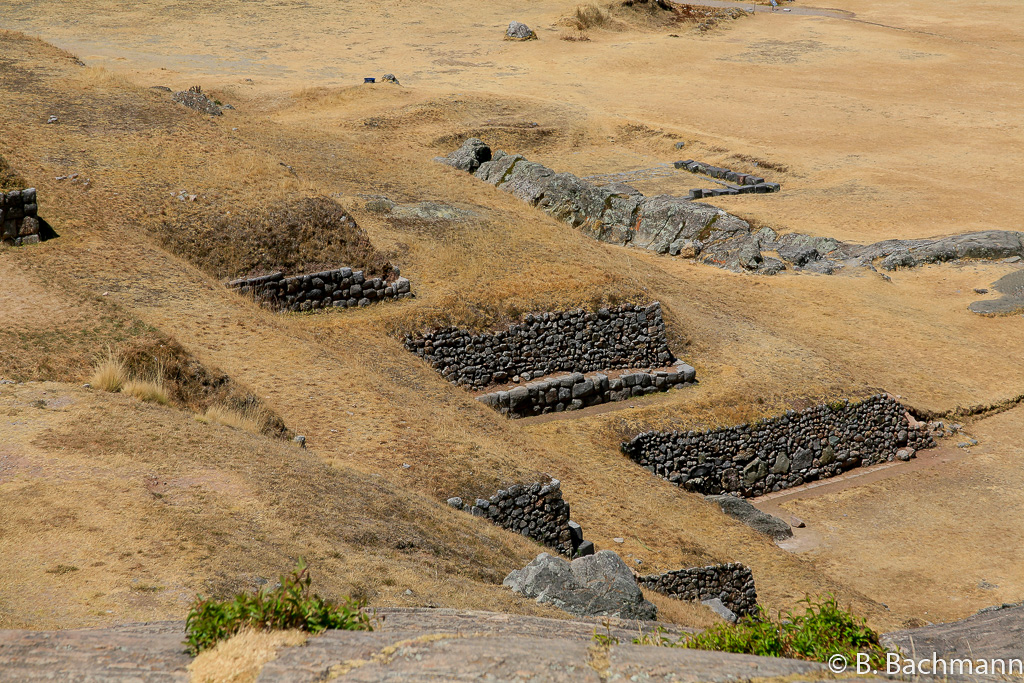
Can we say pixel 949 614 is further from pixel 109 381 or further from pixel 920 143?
pixel 920 143

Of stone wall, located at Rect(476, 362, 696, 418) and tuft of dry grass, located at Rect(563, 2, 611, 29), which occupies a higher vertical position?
tuft of dry grass, located at Rect(563, 2, 611, 29)

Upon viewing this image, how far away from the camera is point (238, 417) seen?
45.4 ft

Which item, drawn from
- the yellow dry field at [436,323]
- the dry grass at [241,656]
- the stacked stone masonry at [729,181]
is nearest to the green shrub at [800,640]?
the dry grass at [241,656]

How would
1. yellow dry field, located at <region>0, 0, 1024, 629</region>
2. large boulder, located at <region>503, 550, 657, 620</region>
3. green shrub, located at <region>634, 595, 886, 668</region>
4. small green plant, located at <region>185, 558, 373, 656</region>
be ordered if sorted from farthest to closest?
large boulder, located at <region>503, 550, 657, 620</region>, yellow dry field, located at <region>0, 0, 1024, 629</region>, green shrub, located at <region>634, 595, 886, 668</region>, small green plant, located at <region>185, 558, 373, 656</region>

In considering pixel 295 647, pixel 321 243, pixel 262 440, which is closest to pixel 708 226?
pixel 321 243

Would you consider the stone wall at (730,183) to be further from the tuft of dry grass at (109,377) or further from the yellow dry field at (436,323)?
the tuft of dry grass at (109,377)

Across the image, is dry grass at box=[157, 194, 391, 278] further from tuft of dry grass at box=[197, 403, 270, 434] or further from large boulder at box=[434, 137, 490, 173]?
large boulder at box=[434, 137, 490, 173]

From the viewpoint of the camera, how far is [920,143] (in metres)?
47.5

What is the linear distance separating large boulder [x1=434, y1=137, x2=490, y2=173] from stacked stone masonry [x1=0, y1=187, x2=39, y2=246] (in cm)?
1895

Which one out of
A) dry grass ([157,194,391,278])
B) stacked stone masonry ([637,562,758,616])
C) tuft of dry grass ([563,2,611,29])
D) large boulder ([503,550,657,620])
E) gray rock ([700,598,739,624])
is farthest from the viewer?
tuft of dry grass ([563,2,611,29])

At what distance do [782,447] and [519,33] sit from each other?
2140 inches

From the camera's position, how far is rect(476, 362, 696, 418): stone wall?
21391mm

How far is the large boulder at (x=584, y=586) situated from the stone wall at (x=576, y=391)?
995cm

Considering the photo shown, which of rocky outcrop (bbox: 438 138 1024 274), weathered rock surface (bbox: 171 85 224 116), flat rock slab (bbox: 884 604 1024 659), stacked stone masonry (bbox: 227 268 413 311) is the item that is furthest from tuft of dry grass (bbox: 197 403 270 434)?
weathered rock surface (bbox: 171 85 224 116)
